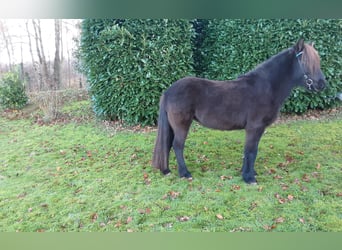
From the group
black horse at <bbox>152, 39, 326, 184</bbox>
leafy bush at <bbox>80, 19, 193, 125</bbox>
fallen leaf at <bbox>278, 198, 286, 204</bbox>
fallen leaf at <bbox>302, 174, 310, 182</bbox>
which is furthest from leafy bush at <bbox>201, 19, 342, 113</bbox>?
fallen leaf at <bbox>278, 198, 286, 204</bbox>

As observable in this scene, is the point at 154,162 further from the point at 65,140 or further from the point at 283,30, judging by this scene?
the point at 283,30

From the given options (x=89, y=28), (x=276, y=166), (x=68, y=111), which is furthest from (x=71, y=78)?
(x=276, y=166)

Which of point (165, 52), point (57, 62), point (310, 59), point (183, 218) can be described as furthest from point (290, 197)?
point (57, 62)

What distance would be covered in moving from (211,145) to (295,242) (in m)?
2.20

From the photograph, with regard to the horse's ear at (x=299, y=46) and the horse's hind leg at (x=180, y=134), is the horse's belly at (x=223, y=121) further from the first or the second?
the horse's ear at (x=299, y=46)

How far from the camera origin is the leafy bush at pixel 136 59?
4.21m

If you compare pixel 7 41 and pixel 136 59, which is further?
pixel 7 41

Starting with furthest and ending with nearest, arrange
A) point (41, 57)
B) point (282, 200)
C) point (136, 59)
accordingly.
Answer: point (41, 57), point (136, 59), point (282, 200)

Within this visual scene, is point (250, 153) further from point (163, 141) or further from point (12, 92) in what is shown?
point (12, 92)

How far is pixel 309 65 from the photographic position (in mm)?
2617


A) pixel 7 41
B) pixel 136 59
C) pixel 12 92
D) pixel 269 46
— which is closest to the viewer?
pixel 136 59

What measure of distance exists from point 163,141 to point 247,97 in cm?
108

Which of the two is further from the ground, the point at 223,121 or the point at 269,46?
the point at 269,46

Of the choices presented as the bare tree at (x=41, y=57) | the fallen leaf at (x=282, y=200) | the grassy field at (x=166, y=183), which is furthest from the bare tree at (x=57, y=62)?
the fallen leaf at (x=282, y=200)
